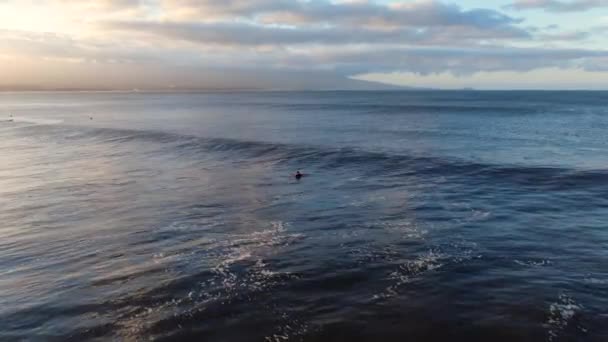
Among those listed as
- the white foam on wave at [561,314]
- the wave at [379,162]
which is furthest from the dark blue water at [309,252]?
the wave at [379,162]

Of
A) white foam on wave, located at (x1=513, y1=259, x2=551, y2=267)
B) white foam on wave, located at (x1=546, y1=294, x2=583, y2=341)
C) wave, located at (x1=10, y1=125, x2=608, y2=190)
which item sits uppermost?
wave, located at (x1=10, y1=125, x2=608, y2=190)

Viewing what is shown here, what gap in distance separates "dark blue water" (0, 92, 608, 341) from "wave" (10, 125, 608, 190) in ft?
1.73

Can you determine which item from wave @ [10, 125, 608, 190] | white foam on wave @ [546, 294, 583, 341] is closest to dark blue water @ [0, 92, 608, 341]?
white foam on wave @ [546, 294, 583, 341]

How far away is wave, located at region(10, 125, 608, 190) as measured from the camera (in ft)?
152

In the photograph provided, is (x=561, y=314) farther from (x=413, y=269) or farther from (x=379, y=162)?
(x=379, y=162)

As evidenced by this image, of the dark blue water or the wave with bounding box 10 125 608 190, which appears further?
the wave with bounding box 10 125 608 190

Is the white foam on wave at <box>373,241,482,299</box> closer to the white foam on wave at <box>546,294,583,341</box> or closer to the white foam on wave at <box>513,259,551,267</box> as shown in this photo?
the white foam on wave at <box>513,259,551,267</box>

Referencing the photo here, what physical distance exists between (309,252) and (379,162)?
33232 millimetres

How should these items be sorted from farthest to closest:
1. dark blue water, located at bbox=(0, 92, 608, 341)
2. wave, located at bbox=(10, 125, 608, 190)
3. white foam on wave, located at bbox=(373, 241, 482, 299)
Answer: wave, located at bbox=(10, 125, 608, 190), white foam on wave, located at bbox=(373, 241, 482, 299), dark blue water, located at bbox=(0, 92, 608, 341)

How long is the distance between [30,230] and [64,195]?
1081cm

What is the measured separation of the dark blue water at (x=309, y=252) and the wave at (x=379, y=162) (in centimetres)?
53

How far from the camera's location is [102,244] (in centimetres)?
2777

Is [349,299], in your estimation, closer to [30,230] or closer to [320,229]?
[320,229]

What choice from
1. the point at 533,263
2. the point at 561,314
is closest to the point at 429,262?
the point at 533,263
